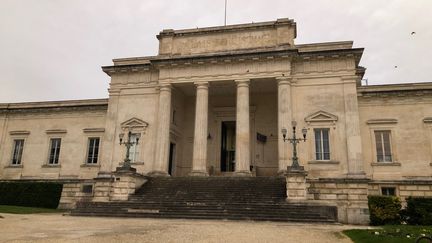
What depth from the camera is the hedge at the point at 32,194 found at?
88.3 ft

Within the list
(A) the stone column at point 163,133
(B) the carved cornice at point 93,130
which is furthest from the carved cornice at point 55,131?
(A) the stone column at point 163,133

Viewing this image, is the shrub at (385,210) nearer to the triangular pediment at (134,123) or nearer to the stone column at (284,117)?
the stone column at (284,117)

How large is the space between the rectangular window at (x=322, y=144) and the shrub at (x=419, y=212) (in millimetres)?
6479

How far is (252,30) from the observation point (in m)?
26.9

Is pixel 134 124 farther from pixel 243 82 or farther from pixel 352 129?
pixel 352 129

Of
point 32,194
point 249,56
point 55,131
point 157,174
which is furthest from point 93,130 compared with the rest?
point 249,56

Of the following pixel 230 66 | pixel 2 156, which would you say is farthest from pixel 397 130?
pixel 2 156

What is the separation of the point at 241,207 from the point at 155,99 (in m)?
12.7

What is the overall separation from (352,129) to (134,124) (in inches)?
619

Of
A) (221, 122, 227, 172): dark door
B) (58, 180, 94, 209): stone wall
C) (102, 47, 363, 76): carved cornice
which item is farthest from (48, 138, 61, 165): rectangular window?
(221, 122, 227, 172): dark door

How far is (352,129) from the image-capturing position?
23547 mm

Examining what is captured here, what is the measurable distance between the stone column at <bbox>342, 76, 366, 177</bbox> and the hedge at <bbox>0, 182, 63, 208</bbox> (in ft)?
69.1

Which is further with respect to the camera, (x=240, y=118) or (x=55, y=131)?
(x=55, y=131)

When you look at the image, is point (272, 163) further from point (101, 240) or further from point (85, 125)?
point (101, 240)
